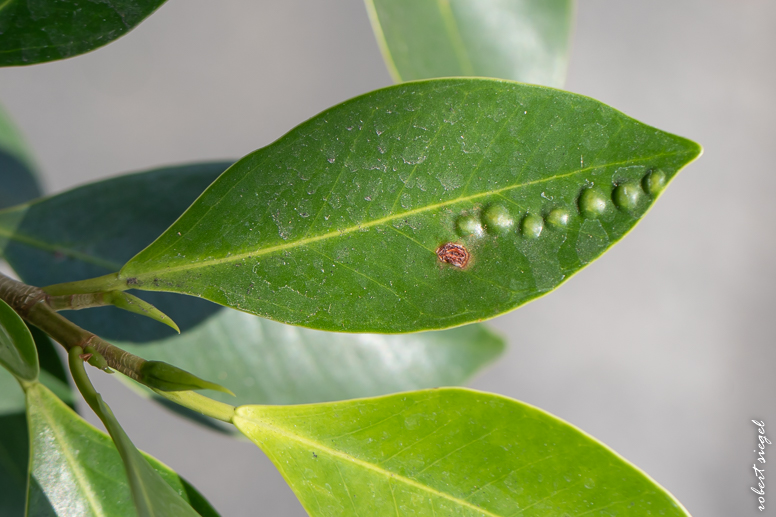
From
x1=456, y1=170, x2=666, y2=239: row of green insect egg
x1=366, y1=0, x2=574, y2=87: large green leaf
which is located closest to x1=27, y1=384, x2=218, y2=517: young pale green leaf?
x1=456, y1=170, x2=666, y2=239: row of green insect egg

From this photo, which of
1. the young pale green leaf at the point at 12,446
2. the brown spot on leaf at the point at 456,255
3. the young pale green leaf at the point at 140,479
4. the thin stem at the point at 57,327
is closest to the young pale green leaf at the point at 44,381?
the young pale green leaf at the point at 12,446

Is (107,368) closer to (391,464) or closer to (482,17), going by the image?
(391,464)

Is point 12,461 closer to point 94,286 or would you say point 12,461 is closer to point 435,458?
point 94,286

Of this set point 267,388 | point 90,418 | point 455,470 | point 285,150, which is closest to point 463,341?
point 267,388

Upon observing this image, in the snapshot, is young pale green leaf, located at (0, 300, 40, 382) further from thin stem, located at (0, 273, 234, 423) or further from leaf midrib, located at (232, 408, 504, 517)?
leaf midrib, located at (232, 408, 504, 517)

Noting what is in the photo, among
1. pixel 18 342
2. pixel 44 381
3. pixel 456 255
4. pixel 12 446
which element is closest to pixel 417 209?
pixel 456 255

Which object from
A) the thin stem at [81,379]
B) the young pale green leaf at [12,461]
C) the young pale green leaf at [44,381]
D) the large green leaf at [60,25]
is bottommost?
the young pale green leaf at [12,461]
